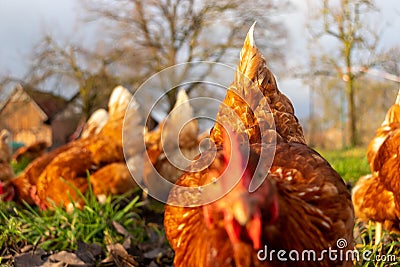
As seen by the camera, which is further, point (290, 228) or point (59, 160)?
point (59, 160)

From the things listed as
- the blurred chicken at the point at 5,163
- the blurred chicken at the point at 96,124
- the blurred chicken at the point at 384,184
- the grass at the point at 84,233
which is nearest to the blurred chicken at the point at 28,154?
the blurred chicken at the point at 96,124

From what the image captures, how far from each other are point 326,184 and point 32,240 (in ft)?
7.37

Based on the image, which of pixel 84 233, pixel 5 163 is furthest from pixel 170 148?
pixel 5 163

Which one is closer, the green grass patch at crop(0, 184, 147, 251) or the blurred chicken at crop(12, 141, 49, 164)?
the green grass patch at crop(0, 184, 147, 251)

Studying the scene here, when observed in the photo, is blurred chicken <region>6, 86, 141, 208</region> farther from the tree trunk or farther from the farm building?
the farm building

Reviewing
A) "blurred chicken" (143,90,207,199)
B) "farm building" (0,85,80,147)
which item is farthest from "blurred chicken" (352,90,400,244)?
"farm building" (0,85,80,147)

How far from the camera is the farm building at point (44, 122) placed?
2386cm

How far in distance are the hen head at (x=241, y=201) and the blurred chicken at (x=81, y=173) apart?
9.97 feet

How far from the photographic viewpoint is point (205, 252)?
1476 mm

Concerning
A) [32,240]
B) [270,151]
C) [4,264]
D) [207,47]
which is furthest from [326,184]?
[207,47]

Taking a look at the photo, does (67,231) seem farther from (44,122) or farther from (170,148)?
(44,122)

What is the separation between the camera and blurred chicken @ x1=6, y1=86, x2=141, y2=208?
170 inches

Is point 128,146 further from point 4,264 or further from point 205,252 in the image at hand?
point 205,252

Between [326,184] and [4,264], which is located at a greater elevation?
[326,184]
